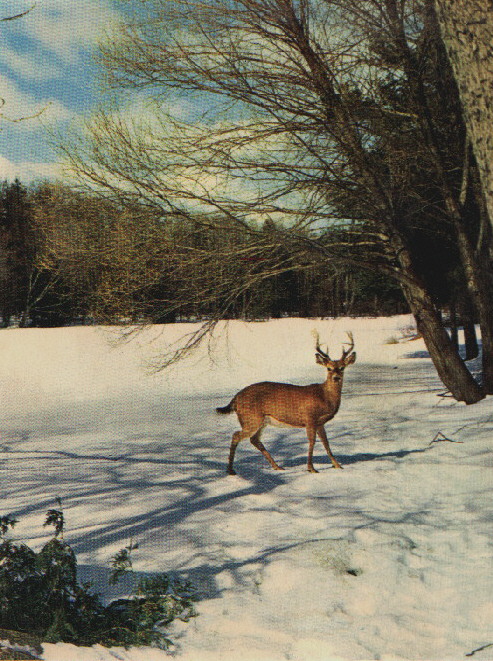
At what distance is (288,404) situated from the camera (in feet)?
21.1

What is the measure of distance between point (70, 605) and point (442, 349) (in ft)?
28.9

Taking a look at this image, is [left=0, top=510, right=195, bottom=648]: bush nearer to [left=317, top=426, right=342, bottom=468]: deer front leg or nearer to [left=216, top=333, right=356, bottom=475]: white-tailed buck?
[left=216, top=333, right=356, bottom=475]: white-tailed buck

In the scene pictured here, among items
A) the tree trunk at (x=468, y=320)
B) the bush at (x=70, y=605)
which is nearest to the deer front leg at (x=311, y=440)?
the bush at (x=70, y=605)

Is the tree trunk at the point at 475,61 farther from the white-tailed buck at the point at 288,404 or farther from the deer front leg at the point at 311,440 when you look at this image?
the deer front leg at the point at 311,440

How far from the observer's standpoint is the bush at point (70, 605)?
133 inches

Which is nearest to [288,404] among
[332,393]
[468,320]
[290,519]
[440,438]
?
[332,393]

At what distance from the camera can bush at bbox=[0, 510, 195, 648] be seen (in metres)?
3.37

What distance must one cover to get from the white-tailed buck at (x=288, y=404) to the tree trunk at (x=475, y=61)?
360 centimetres

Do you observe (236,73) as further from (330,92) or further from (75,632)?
(75,632)

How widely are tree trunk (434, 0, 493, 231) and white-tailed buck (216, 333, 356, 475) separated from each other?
360 cm

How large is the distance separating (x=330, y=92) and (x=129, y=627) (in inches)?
328

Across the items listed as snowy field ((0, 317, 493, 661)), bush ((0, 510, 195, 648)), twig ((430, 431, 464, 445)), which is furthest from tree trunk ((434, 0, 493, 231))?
twig ((430, 431, 464, 445))

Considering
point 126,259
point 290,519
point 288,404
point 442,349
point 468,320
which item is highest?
point 126,259

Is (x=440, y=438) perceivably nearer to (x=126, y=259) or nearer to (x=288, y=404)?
(x=288, y=404)
